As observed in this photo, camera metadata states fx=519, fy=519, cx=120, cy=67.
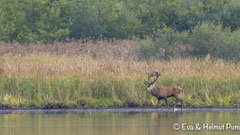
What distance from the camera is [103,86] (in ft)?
60.6

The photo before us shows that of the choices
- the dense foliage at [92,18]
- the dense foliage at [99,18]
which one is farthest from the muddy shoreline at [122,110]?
the dense foliage at [92,18]

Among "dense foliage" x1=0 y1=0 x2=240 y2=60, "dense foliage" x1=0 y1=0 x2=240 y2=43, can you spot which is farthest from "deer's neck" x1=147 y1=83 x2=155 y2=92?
"dense foliage" x1=0 y1=0 x2=240 y2=43

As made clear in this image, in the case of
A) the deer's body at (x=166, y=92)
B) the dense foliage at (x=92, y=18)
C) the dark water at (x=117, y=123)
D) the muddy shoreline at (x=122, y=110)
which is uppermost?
the dense foliage at (x=92, y=18)

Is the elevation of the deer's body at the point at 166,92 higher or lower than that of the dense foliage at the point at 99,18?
lower

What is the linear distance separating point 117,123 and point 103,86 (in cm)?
437

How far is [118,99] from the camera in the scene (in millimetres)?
17953

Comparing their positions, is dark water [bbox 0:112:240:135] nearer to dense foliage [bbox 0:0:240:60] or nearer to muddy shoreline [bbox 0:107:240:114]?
muddy shoreline [bbox 0:107:240:114]

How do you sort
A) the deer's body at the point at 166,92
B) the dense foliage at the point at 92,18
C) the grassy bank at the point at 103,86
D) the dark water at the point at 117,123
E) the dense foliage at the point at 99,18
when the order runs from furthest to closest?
the dense foliage at the point at 92,18, the dense foliage at the point at 99,18, the grassy bank at the point at 103,86, the deer's body at the point at 166,92, the dark water at the point at 117,123

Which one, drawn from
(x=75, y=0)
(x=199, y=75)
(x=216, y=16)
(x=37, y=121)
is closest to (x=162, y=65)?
(x=199, y=75)

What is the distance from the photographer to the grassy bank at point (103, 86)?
701 inches

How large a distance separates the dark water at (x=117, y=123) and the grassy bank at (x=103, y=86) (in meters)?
1.30

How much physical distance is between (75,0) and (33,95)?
2510cm

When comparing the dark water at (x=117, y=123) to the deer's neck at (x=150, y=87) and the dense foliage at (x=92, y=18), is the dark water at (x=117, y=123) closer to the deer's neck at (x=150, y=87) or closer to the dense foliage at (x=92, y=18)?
the deer's neck at (x=150, y=87)

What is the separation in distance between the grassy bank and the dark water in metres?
1.30
